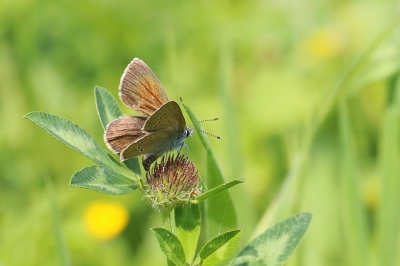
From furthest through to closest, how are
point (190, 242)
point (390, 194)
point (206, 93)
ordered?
point (206, 93)
point (390, 194)
point (190, 242)

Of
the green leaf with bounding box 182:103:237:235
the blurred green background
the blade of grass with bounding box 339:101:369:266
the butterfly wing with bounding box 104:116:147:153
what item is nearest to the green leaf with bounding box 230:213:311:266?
the green leaf with bounding box 182:103:237:235

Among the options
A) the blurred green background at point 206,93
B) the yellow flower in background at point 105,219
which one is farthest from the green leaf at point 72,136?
the yellow flower in background at point 105,219

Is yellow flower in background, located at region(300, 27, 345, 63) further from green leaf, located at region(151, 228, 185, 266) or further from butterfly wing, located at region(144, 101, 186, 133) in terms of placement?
green leaf, located at region(151, 228, 185, 266)

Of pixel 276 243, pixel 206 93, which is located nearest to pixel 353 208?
pixel 276 243

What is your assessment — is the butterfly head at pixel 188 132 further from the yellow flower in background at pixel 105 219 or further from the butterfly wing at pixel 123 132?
the yellow flower in background at pixel 105 219

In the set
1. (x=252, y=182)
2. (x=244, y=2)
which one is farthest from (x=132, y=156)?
(x=244, y=2)

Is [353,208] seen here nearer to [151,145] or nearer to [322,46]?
[151,145]

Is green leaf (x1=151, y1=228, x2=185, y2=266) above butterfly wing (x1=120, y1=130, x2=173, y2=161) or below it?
below
